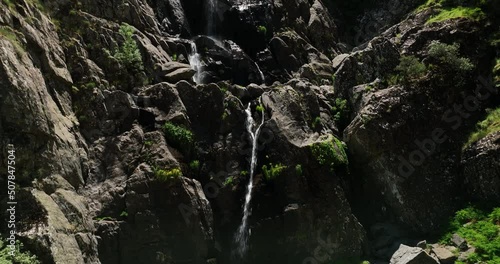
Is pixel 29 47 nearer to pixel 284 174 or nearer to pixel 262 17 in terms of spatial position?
pixel 284 174

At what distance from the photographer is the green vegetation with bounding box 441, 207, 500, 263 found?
56.9 feet

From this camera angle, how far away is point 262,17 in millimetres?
33969

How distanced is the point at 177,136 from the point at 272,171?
501cm

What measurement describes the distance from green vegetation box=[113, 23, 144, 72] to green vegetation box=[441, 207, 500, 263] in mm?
17593

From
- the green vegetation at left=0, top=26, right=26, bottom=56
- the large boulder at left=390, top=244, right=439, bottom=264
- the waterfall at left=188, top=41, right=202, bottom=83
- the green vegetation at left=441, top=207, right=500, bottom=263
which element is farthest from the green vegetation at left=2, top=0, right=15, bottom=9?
the green vegetation at left=441, top=207, right=500, bottom=263

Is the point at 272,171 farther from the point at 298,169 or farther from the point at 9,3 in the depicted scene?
the point at 9,3

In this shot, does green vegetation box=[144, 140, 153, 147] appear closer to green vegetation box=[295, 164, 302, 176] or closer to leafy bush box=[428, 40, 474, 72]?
green vegetation box=[295, 164, 302, 176]

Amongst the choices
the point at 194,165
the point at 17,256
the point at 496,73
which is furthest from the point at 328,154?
the point at 17,256

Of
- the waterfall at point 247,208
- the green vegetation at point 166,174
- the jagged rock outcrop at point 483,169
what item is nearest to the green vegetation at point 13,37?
the green vegetation at point 166,174

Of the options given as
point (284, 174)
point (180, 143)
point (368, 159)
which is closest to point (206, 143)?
point (180, 143)

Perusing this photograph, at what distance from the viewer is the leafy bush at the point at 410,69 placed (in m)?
23.2

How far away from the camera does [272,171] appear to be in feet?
72.9

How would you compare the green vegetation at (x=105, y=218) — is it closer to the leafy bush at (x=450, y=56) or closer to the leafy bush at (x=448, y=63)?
the leafy bush at (x=448, y=63)

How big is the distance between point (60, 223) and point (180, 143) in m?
7.58
